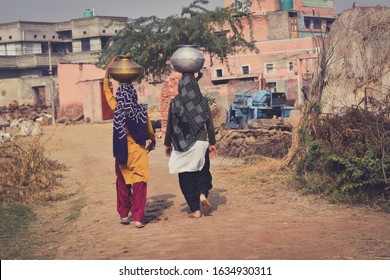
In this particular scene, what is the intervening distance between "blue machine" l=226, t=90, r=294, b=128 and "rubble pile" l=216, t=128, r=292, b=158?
324 cm

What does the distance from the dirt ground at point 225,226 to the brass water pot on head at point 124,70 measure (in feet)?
5.44

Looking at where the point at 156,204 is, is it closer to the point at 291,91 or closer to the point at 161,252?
the point at 161,252

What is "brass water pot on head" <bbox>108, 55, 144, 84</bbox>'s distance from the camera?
7.04m

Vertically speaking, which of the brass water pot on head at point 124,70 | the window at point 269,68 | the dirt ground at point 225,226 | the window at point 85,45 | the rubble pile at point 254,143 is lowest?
the dirt ground at point 225,226

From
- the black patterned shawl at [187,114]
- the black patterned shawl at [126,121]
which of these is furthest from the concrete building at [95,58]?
the black patterned shawl at [126,121]

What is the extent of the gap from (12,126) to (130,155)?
91.8 feet

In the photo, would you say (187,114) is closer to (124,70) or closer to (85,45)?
(124,70)

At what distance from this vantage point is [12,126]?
33.6 meters

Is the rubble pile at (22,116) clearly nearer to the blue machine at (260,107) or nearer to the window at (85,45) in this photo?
the window at (85,45)

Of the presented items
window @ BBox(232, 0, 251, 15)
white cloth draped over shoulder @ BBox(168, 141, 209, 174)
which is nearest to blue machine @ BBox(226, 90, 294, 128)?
window @ BBox(232, 0, 251, 15)

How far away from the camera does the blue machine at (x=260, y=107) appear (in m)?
18.4

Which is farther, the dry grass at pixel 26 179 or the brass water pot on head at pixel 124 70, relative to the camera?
the dry grass at pixel 26 179

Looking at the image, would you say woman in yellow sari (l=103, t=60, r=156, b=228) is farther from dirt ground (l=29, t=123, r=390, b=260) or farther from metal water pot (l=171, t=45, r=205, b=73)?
metal water pot (l=171, t=45, r=205, b=73)

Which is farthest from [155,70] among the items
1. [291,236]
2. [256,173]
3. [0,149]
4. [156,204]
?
[291,236]
